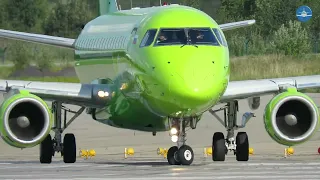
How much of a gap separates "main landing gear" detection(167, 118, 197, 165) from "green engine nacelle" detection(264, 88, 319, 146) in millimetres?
1455

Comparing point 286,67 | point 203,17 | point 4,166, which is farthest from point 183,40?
point 286,67

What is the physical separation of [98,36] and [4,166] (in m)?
4.97

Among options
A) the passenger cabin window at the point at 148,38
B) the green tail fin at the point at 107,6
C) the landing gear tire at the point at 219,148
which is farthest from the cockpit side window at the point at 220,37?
the green tail fin at the point at 107,6

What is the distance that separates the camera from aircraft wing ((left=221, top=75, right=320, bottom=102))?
928 inches

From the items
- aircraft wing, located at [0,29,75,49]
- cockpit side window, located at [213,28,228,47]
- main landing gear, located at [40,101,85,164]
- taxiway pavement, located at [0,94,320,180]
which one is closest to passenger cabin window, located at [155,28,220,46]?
cockpit side window, located at [213,28,228,47]

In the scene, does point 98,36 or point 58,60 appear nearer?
point 98,36

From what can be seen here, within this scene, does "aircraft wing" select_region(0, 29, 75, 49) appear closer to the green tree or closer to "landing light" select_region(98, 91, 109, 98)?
"landing light" select_region(98, 91, 109, 98)

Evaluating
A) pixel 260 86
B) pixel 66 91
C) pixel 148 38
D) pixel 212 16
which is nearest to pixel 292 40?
pixel 212 16

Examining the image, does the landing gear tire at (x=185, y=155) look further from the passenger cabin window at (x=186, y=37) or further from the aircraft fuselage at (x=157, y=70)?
the passenger cabin window at (x=186, y=37)

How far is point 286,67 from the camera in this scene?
46.0m

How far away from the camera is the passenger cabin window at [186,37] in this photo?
2156 cm

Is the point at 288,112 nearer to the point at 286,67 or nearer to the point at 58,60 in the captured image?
the point at 58,60

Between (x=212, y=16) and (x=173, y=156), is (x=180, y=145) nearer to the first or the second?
(x=173, y=156)

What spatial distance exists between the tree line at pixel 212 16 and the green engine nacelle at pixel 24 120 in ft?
61.4
